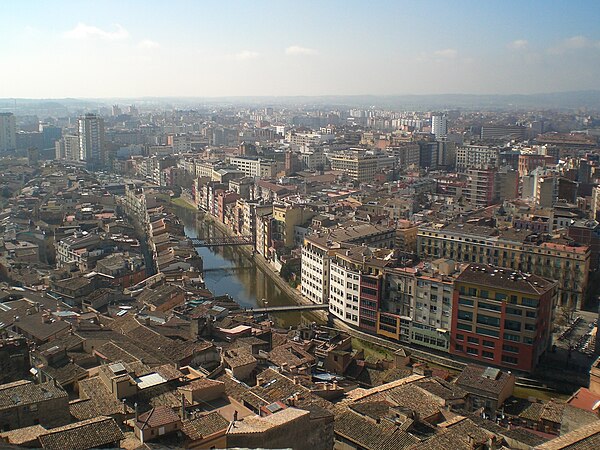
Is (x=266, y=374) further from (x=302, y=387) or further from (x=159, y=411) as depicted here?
(x=159, y=411)

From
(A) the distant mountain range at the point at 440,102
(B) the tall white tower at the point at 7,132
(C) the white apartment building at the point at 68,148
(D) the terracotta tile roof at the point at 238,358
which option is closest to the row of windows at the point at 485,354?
(D) the terracotta tile roof at the point at 238,358

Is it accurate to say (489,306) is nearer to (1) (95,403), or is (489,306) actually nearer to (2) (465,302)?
(2) (465,302)

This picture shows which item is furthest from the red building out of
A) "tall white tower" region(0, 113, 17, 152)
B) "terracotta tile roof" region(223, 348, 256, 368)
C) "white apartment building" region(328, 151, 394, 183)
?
"tall white tower" region(0, 113, 17, 152)

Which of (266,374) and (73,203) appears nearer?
(266,374)

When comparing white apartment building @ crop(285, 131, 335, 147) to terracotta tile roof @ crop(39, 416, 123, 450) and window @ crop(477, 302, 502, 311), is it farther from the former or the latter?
terracotta tile roof @ crop(39, 416, 123, 450)

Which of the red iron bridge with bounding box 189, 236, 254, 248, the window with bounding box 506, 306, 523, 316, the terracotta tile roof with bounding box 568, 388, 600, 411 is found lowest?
the red iron bridge with bounding box 189, 236, 254, 248

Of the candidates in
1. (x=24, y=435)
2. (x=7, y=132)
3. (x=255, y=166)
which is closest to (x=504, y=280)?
(x=24, y=435)

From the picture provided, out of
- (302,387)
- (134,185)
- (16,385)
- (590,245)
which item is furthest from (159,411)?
(134,185)
